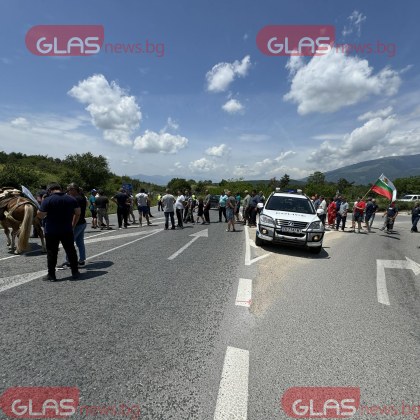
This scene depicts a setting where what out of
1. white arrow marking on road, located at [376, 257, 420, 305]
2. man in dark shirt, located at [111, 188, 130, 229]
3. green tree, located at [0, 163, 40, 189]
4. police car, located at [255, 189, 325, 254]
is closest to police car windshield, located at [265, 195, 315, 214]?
police car, located at [255, 189, 325, 254]

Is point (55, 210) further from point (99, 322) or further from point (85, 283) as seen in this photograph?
point (99, 322)

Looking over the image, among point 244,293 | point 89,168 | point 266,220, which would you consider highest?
point 89,168

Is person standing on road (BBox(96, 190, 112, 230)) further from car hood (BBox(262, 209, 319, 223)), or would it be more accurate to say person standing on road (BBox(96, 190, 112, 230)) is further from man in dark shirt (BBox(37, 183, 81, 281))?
car hood (BBox(262, 209, 319, 223))

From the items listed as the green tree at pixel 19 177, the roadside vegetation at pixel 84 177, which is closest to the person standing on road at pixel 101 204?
the roadside vegetation at pixel 84 177

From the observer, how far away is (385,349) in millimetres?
2803

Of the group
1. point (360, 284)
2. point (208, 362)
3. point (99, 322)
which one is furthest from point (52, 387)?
point (360, 284)

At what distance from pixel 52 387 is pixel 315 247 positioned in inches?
272

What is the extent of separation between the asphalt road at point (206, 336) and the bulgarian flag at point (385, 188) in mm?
Result: 9080

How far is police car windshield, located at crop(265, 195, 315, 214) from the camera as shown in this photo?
8.51 metres

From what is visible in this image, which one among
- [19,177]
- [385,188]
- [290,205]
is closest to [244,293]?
[290,205]

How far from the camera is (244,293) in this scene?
4.31 metres

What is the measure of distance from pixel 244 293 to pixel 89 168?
60.3m

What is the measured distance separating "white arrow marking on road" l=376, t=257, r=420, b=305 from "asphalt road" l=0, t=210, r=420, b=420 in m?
0.11

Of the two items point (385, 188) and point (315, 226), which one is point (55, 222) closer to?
point (315, 226)
